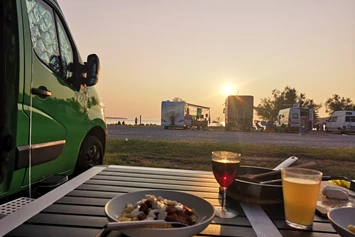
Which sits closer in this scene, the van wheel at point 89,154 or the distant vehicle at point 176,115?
the van wheel at point 89,154

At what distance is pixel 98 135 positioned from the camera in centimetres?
356

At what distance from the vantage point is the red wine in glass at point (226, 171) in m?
1.02

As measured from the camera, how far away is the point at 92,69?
9.33ft

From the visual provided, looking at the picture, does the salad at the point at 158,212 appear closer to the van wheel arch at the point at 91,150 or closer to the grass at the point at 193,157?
the van wheel arch at the point at 91,150

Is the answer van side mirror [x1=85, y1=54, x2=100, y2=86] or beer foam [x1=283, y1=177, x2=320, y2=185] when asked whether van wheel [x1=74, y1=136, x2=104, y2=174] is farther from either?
beer foam [x1=283, y1=177, x2=320, y2=185]

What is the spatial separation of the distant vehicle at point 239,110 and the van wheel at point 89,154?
17.3 metres

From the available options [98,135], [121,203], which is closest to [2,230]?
[121,203]

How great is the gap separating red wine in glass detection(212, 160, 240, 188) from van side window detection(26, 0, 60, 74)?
1759 mm

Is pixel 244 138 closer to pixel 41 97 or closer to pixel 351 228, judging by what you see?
pixel 41 97

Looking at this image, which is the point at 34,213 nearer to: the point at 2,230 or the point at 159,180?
the point at 2,230

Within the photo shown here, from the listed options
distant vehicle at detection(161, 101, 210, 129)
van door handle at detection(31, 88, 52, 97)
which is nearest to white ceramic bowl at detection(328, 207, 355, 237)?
van door handle at detection(31, 88, 52, 97)

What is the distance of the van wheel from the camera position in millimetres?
3068

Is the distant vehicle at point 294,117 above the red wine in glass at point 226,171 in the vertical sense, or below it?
above

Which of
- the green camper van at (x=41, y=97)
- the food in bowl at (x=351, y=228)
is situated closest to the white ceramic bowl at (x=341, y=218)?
the food in bowl at (x=351, y=228)
